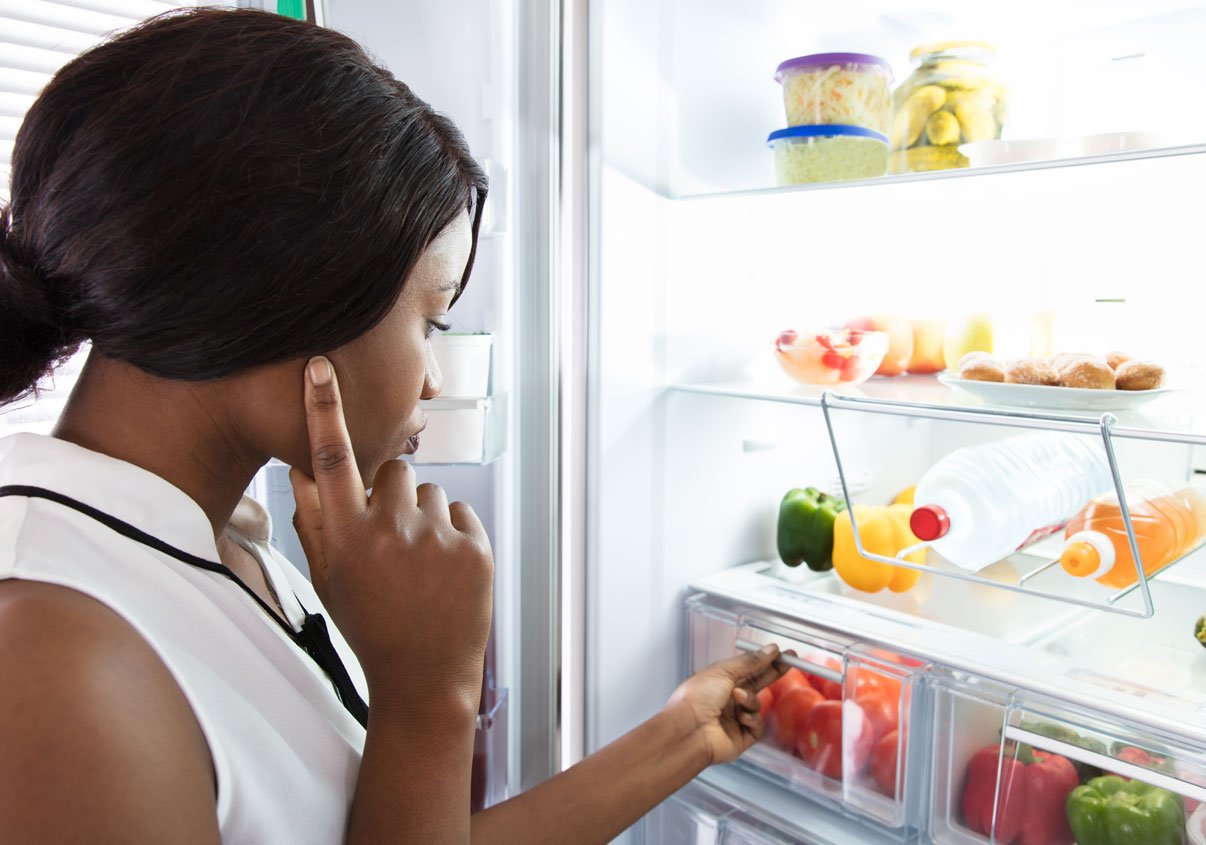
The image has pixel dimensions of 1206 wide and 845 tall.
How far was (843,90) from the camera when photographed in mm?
1248

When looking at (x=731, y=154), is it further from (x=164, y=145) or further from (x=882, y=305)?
(x=164, y=145)

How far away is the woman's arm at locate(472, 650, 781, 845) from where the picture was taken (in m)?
0.98

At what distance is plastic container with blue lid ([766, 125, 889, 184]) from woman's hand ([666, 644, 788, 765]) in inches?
26.3

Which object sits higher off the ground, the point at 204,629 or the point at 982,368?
the point at 982,368

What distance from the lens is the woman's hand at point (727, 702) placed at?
3.92ft

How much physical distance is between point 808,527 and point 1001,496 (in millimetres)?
331

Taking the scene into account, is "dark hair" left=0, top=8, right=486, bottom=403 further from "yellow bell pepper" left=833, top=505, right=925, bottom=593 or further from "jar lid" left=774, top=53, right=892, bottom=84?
"yellow bell pepper" left=833, top=505, right=925, bottom=593

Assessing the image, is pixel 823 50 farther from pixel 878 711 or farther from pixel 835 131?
pixel 878 711

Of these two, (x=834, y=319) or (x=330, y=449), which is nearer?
(x=330, y=449)

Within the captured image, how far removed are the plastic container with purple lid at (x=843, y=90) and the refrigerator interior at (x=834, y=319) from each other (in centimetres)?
11

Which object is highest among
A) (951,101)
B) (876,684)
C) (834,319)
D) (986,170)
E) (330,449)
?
(951,101)

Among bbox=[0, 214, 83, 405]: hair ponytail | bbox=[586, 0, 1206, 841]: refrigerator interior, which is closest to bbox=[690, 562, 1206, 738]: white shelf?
bbox=[586, 0, 1206, 841]: refrigerator interior

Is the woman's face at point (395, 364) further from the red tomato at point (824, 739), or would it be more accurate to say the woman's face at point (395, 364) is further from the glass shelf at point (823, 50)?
the red tomato at point (824, 739)

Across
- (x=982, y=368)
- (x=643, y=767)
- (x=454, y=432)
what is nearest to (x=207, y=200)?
(x=454, y=432)
